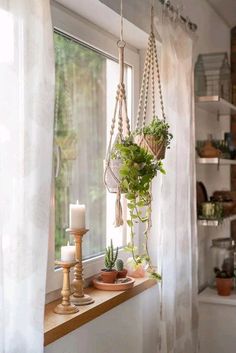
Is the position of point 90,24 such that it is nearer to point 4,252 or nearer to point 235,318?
point 4,252

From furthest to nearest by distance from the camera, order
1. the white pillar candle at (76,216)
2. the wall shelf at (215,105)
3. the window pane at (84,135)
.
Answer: the wall shelf at (215,105)
the window pane at (84,135)
the white pillar candle at (76,216)

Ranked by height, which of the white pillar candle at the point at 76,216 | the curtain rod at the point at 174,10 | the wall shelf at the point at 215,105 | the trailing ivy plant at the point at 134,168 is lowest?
the white pillar candle at the point at 76,216

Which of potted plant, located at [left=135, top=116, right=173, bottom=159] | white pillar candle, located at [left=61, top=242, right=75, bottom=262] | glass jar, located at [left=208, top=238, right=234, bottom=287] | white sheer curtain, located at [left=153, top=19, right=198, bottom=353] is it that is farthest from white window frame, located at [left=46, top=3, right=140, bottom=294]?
glass jar, located at [left=208, top=238, right=234, bottom=287]

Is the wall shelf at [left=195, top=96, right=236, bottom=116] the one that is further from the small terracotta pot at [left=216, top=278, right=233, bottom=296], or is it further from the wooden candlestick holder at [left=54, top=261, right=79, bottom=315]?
the wooden candlestick holder at [left=54, top=261, right=79, bottom=315]

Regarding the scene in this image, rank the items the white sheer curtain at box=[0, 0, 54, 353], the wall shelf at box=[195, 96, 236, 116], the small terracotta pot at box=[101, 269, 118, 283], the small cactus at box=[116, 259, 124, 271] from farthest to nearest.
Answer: the wall shelf at box=[195, 96, 236, 116] → the small cactus at box=[116, 259, 124, 271] → the small terracotta pot at box=[101, 269, 118, 283] → the white sheer curtain at box=[0, 0, 54, 353]

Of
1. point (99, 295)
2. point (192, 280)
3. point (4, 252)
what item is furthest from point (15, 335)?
point (192, 280)

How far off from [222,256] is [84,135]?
1425 millimetres

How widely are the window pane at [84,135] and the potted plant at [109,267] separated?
10cm

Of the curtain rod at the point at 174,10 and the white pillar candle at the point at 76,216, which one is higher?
the curtain rod at the point at 174,10

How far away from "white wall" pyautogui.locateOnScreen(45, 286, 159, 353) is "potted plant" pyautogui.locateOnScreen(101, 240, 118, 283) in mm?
135

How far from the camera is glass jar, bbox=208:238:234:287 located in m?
3.43

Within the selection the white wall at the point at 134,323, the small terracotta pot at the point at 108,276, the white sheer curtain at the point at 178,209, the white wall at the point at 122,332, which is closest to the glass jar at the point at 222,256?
the white wall at the point at 134,323

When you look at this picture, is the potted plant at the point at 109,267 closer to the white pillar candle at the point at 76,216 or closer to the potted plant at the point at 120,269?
the potted plant at the point at 120,269

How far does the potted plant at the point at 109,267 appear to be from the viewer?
8.19 feet
